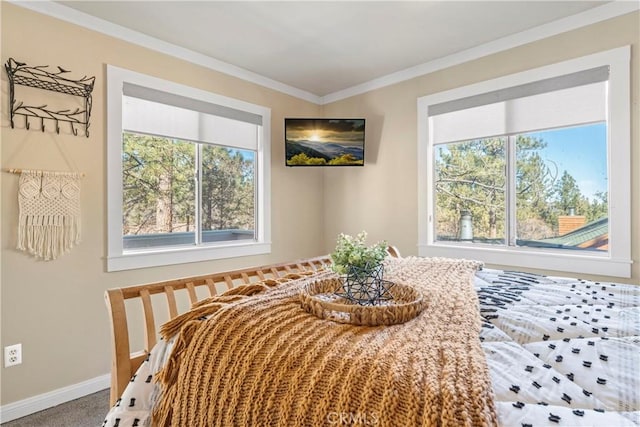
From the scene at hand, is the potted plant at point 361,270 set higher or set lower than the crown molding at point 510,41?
lower

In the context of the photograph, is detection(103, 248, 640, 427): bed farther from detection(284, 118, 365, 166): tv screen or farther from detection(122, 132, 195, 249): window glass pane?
detection(284, 118, 365, 166): tv screen

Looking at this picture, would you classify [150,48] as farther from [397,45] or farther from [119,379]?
[119,379]

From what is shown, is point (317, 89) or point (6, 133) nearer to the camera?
point (6, 133)

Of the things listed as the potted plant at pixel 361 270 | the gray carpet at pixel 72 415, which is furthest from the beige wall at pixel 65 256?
the potted plant at pixel 361 270

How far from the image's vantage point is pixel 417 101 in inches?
128

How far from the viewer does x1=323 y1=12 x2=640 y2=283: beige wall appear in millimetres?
2217

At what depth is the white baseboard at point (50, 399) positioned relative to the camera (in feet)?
6.76

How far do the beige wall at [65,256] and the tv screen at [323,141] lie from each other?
1.14 m

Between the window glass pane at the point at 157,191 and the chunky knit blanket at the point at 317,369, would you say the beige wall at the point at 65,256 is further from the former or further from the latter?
the chunky knit blanket at the point at 317,369

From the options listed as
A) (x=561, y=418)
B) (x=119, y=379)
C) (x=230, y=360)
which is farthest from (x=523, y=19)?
(x=119, y=379)

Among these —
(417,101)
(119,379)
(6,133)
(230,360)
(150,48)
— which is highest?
(150,48)

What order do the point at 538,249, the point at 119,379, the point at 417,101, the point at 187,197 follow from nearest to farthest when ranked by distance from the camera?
1. the point at 119,379
2. the point at 538,249
3. the point at 187,197
4. the point at 417,101

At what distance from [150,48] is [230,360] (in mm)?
2686

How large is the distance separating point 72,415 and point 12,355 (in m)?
0.53
